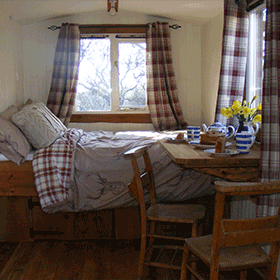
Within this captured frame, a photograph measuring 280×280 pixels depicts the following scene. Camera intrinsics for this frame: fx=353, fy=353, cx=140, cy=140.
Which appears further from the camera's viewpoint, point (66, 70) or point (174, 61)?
point (174, 61)

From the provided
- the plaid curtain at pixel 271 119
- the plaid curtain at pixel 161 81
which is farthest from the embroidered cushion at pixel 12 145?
the plaid curtain at pixel 161 81

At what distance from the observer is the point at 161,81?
14.7 ft

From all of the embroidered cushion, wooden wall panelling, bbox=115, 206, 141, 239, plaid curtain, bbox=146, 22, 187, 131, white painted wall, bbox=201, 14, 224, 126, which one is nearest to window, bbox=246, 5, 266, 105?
white painted wall, bbox=201, 14, 224, 126

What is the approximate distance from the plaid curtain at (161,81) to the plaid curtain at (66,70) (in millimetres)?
913

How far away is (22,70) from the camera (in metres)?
4.48

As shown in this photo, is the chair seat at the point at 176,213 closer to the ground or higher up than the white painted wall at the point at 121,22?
closer to the ground

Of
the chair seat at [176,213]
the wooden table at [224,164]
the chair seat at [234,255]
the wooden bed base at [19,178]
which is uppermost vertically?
the wooden table at [224,164]

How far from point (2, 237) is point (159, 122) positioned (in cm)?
237

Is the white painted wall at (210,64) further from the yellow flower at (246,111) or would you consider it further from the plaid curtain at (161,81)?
the yellow flower at (246,111)

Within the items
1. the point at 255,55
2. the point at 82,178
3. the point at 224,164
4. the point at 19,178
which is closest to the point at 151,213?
the point at 224,164

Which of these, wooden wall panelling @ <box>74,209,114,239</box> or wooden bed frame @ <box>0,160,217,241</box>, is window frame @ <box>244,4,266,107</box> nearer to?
wooden bed frame @ <box>0,160,217,241</box>

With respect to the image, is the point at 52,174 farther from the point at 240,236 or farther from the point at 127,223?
the point at 240,236

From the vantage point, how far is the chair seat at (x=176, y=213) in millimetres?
2041

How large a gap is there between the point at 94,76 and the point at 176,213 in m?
2.92
